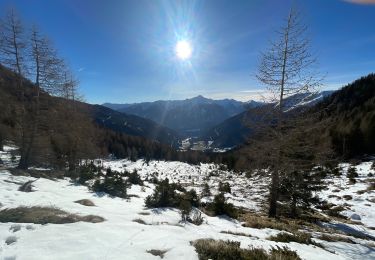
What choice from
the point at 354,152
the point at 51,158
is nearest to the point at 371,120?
the point at 354,152

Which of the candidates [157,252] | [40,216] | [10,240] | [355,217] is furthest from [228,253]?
[355,217]

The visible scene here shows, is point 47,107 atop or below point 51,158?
atop

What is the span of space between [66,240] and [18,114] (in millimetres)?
16243

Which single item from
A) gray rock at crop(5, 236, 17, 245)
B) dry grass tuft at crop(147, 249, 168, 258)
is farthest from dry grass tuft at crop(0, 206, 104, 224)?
dry grass tuft at crop(147, 249, 168, 258)

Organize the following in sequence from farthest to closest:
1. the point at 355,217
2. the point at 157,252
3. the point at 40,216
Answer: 1. the point at 355,217
2. the point at 40,216
3. the point at 157,252

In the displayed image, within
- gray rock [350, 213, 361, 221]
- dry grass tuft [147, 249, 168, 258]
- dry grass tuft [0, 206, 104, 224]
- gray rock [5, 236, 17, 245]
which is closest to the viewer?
dry grass tuft [147, 249, 168, 258]

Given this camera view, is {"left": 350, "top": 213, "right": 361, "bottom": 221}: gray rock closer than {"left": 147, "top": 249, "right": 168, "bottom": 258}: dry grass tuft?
No

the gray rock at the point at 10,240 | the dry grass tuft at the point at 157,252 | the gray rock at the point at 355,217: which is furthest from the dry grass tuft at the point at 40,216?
the gray rock at the point at 355,217

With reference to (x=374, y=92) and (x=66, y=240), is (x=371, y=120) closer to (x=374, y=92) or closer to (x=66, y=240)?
(x=374, y=92)

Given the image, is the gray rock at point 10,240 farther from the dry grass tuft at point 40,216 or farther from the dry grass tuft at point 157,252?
the dry grass tuft at point 157,252

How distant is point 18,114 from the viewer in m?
18.7

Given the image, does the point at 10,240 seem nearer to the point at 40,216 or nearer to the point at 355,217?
the point at 40,216

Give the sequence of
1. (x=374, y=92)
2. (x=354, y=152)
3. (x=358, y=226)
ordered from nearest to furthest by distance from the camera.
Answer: (x=358, y=226) → (x=354, y=152) → (x=374, y=92)

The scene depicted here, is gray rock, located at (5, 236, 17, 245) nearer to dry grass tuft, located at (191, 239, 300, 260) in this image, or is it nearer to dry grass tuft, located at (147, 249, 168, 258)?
dry grass tuft, located at (147, 249, 168, 258)
